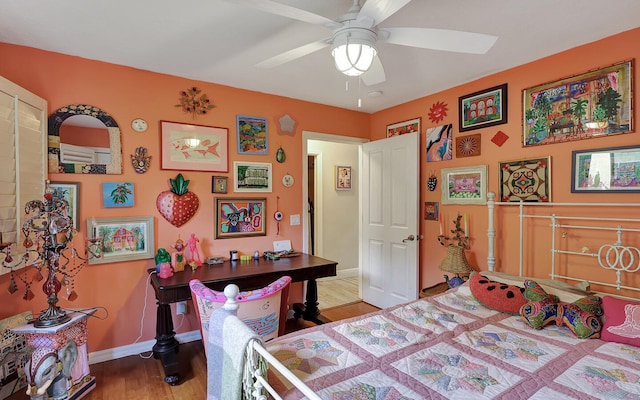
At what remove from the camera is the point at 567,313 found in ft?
5.67

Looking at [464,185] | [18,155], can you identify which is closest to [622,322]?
[464,185]

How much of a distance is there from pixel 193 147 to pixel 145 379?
1.85m

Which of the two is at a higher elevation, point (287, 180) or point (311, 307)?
point (287, 180)

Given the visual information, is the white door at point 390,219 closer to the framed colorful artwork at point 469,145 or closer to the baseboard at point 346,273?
the framed colorful artwork at point 469,145

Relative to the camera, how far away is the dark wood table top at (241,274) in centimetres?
223

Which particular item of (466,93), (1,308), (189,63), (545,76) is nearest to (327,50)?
(189,63)

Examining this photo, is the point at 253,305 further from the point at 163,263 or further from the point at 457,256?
the point at 457,256

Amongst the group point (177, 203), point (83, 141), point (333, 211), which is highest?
point (83, 141)

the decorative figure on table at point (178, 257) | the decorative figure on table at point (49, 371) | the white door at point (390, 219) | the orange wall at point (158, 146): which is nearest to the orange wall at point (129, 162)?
the orange wall at point (158, 146)

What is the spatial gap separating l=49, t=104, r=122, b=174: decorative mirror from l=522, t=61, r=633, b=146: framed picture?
3.25m

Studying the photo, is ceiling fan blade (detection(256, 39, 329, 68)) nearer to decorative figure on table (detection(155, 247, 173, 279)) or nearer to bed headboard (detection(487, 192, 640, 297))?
decorative figure on table (detection(155, 247, 173, 279))

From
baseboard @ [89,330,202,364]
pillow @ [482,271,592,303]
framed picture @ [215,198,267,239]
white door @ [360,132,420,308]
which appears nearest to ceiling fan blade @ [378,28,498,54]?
pillow @ [482,271,592,303]

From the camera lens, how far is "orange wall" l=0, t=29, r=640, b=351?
2225 millimetres

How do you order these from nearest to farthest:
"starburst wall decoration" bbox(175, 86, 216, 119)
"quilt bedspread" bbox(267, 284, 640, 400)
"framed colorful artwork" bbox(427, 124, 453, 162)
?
"quilt bedspread" bbox(267, 284, 640, 400) < "starburst wall decoration" bbox(175, 86, 216, 119) < "framed colorful artwork" bbox(427, 124, 453, 162)
